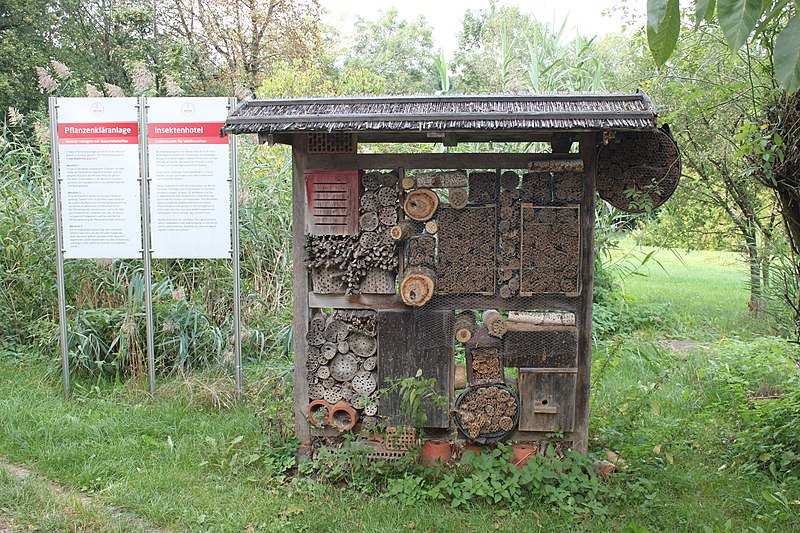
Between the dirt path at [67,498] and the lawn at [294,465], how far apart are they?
1cm

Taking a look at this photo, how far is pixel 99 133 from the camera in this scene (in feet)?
18.5

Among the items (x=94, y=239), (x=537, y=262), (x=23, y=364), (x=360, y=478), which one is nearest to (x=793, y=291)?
(x=537, y=262)

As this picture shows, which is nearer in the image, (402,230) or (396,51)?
(402,230)

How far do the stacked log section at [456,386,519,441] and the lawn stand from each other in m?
0.44

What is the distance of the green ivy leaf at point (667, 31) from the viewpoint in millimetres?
1528

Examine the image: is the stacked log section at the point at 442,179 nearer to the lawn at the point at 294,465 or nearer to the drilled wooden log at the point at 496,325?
the drilled wooden log at the point at 496,325

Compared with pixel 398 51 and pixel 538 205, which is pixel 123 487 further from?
pixel 398 51


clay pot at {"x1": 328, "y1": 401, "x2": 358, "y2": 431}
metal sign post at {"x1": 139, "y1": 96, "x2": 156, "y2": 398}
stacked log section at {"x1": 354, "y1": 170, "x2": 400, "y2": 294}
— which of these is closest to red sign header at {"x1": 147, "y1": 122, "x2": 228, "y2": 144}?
metal sign post at {"x1": 139, "y1": 96, "x2": 156, "y2": 398}

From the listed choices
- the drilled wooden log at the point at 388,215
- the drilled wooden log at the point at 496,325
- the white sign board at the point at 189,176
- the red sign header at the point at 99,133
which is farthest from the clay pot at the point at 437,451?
the red sign header at the point at 99,133

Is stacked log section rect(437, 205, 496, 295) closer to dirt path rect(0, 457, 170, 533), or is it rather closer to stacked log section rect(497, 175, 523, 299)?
stacked log section rect(497, 175, 523, 299)

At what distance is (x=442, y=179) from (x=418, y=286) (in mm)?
698

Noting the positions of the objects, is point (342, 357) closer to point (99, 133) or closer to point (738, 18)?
point (99, 133)

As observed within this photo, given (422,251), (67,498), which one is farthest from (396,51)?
(67,498)

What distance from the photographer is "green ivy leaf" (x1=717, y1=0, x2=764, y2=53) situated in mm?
1424
